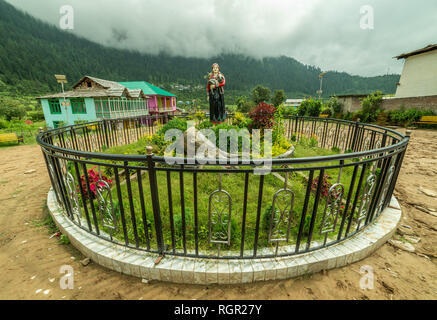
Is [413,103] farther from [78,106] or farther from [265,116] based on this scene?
[78,106]

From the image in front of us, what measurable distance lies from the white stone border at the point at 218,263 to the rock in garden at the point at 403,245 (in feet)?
0.96

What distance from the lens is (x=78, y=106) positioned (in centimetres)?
1800

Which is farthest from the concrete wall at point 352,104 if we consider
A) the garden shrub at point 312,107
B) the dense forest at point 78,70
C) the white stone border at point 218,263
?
the dense forest at point 78,70

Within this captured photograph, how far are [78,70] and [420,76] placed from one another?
9376 cm

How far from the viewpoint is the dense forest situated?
57000 millimetres

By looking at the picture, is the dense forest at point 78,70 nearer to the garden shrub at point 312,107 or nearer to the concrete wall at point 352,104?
the garden shrub at point 312,107

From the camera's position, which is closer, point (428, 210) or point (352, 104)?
point (428, 210)

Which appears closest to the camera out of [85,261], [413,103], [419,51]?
[85,261]

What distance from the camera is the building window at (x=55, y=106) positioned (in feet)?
58.7

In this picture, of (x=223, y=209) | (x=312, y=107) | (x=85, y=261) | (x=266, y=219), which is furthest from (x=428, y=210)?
(x=312, y=107)

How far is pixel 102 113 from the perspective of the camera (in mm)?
17922

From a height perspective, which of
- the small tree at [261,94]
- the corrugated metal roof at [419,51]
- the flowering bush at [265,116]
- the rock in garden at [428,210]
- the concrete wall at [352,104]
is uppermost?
the corrugated metal roof at [419,51]

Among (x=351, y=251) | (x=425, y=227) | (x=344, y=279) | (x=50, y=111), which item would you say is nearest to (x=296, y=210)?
(x=351, y=251)
